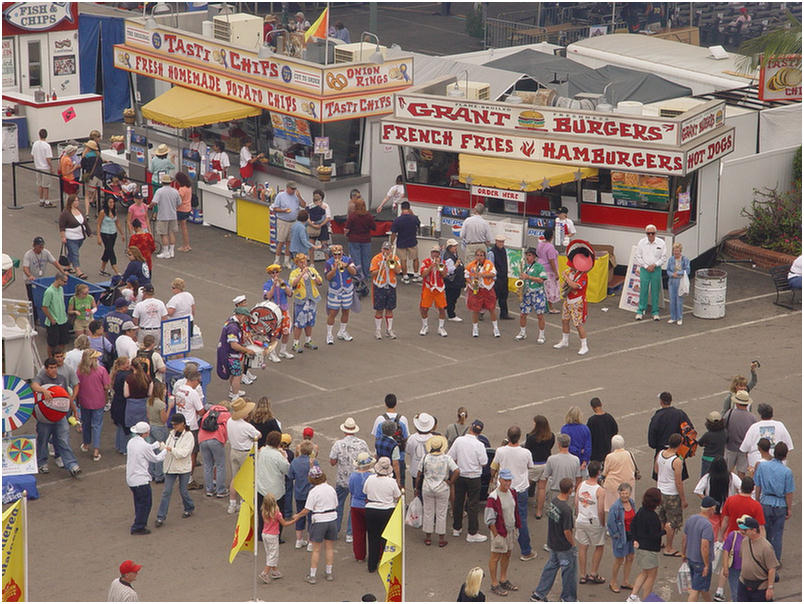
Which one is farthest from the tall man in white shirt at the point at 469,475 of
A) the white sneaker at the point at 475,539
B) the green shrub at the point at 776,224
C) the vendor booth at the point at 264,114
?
the green shrub at the point at 776,224

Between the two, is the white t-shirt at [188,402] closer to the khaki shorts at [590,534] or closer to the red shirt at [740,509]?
the khaki shorts at [590,534]

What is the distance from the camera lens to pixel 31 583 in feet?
48.3

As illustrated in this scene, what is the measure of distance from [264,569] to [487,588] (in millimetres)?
2368

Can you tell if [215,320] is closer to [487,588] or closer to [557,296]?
[557,296]

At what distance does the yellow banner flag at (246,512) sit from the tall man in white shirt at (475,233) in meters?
9.67

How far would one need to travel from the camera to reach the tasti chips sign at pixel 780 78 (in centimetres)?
2772

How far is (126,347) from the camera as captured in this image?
18359 mm

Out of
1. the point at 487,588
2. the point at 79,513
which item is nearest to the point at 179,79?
the point at 79,513

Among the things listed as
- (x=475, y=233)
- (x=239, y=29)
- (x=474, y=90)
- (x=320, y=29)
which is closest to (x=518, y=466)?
(x=475, y=233)

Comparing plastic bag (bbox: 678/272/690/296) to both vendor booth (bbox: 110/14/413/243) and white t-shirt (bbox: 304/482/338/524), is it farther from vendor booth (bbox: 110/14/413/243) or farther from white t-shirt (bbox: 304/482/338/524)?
white t-shirt (bbox: 304/482/338/524)

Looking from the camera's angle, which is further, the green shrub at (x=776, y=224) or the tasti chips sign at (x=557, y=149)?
the green shrub at (x=776, y=224)

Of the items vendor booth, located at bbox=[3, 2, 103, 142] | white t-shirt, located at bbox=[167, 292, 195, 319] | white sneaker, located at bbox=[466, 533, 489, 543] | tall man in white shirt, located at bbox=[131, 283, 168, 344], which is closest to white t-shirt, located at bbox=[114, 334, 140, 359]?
tall man in white shirt, located at bbox=[131, 283, 168, 344]

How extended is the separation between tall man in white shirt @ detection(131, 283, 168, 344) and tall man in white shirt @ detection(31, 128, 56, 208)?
9884mm

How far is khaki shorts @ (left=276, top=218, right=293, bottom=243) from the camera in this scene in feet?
82.8
